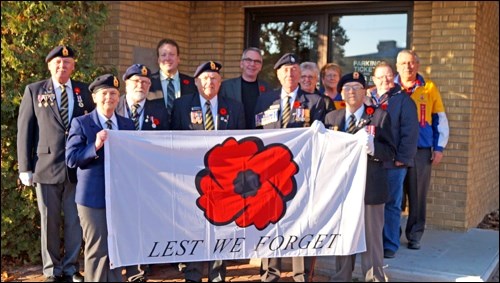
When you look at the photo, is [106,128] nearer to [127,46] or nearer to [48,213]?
[48,213]

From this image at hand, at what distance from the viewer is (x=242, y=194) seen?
4.86 metres

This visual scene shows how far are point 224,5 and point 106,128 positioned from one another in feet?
15.2

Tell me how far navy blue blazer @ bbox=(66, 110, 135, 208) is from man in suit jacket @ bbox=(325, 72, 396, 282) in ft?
6.37

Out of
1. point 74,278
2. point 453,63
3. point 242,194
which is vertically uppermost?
point 453,63

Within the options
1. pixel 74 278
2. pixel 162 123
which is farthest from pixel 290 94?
pixel 74 278

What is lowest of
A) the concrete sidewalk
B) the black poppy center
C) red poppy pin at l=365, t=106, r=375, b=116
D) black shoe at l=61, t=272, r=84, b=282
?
black shoe at l=61, t=272, r=84, b=282

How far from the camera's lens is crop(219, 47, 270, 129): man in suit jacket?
573cm

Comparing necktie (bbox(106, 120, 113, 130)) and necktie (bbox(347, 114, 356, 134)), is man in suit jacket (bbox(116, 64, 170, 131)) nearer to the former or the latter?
necktie (bbox(106, 120, 113, 130))

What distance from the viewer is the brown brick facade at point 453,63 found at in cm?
704

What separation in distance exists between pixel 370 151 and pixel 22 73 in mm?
3336

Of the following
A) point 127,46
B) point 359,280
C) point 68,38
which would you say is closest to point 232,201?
point 359,280

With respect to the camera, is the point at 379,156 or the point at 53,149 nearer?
the point at 379,156

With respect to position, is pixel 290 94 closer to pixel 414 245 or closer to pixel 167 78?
pixel 167 78

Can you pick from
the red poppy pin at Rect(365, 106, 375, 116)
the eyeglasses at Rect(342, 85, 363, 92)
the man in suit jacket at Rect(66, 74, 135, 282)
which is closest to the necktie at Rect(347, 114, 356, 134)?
the red poppy pin at Rect(365, 106, 375, 116)
